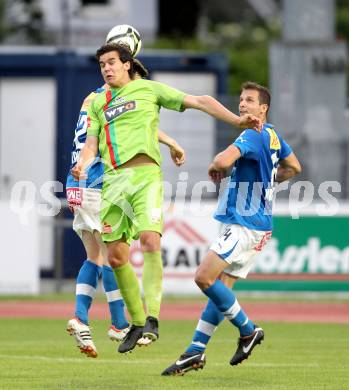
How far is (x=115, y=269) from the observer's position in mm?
11562

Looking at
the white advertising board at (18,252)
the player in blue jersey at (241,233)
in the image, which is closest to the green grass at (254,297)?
the white advertising board at (18,252)

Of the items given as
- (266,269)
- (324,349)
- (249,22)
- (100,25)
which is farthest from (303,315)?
(249,22)

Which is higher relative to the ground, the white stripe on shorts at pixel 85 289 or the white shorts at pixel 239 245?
the white shorts at pixel 239 245

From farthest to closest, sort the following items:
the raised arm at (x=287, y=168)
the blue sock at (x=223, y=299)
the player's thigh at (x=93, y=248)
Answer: the player's thigh at (x=93, y=248), the raised arm at (x=287, y=168), the blue sock at (x=223, y=299)

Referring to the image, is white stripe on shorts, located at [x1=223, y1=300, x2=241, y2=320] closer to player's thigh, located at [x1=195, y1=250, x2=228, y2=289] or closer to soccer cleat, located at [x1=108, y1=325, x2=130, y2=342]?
player's thigh, located at [x1=195, y1=250, x2=228, y2=289]

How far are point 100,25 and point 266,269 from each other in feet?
56.3

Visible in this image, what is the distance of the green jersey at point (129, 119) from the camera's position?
11.3 metres

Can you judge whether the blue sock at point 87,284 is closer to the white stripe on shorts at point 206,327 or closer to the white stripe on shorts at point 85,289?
the white stripe on shorts at point 85,289

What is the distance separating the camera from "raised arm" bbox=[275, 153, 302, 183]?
38.8 ft

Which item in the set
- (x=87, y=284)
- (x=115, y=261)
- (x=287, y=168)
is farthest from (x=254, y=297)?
(x=115, y=261)

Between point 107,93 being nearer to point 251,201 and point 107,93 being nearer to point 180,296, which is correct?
point 251,201

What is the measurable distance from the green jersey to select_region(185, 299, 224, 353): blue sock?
1215mm

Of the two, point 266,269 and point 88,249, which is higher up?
point 88,249

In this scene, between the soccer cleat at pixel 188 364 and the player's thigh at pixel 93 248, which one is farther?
the player's thigh at pixel 93 248
